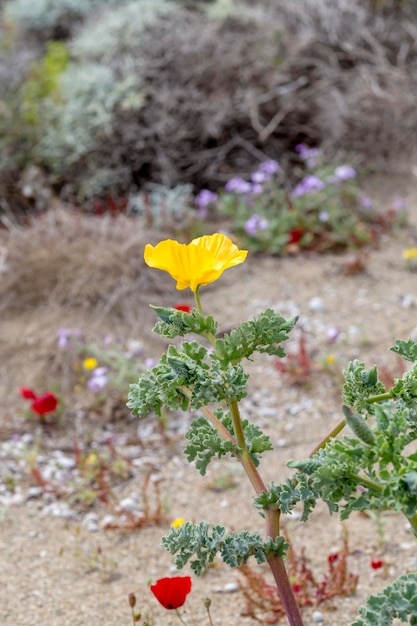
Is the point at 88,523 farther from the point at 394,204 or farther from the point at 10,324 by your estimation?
the point at 394,204

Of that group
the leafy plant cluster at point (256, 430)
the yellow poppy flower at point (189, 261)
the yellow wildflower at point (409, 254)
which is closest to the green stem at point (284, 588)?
the leafy plant cluster at point (256, 430)

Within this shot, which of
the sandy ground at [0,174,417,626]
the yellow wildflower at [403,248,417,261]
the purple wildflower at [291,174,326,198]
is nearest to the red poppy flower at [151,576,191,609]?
the sandy ground at [0,174,417,626]

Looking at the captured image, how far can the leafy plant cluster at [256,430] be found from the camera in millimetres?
1241

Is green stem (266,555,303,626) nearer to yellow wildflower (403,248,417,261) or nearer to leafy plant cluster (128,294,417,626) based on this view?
leafy plant cluster (128,294,417,626)

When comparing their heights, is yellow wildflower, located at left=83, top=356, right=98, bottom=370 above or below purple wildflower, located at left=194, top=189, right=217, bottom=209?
below

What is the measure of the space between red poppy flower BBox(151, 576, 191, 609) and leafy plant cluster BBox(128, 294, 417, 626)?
0.68 ft

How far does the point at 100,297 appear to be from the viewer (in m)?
4.29

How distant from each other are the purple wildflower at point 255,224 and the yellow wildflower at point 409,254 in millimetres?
828

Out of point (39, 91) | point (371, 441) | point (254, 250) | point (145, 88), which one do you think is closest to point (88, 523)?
point (371, 441)

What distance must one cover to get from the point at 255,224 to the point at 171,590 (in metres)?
3.42

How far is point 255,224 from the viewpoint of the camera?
191 inches

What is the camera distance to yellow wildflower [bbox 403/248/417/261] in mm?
4500

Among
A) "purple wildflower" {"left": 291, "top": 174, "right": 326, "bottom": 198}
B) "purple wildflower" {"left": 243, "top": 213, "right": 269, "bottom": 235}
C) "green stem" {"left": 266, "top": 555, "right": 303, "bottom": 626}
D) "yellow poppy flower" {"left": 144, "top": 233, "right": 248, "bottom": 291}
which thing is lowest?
"green stem" {"left": 266, "top": 555, "right": 303, "bottom": 626}

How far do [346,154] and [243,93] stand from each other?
883mm
